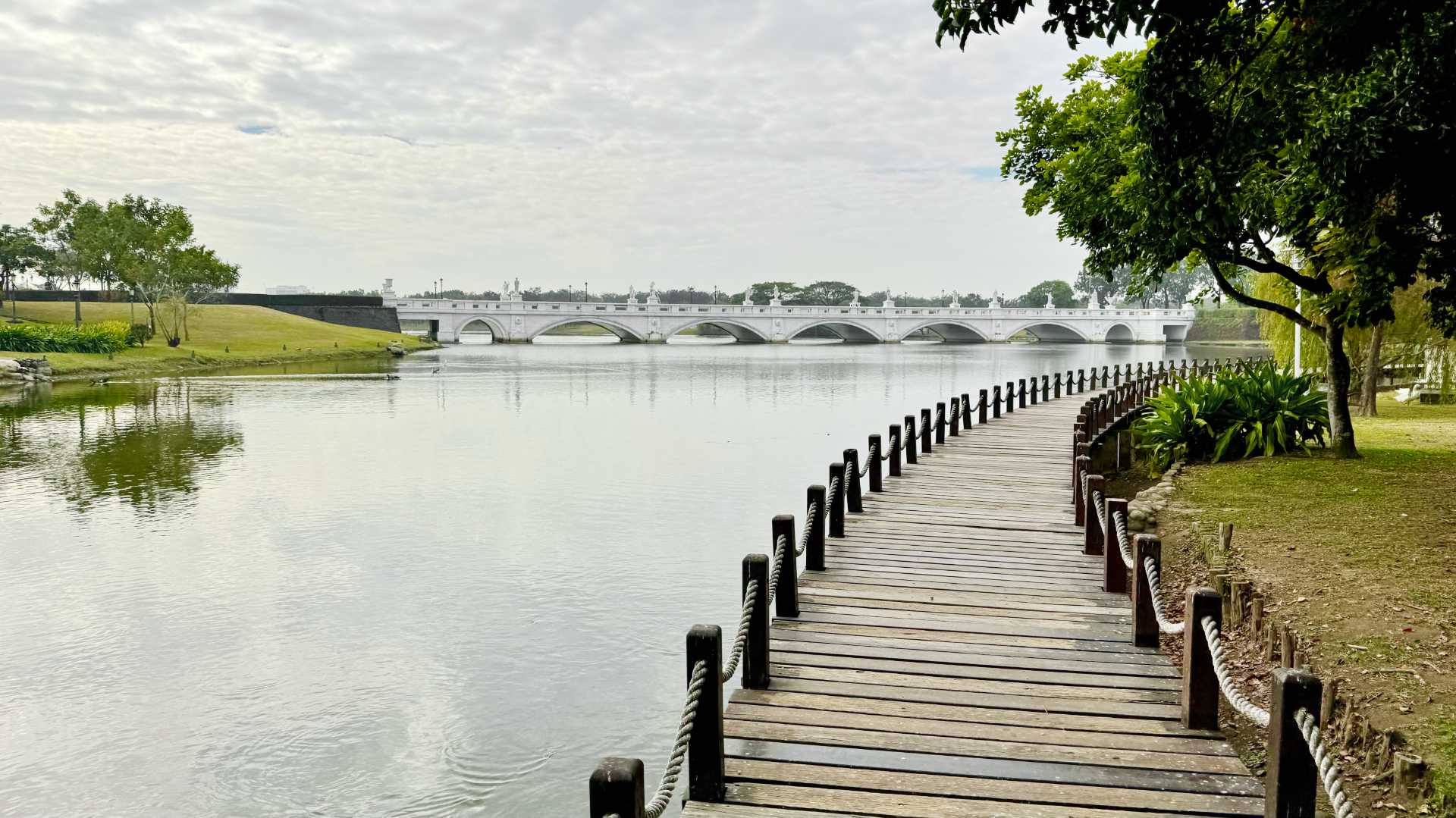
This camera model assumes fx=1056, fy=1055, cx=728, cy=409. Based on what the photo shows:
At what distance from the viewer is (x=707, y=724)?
544 cm

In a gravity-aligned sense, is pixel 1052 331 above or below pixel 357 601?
above

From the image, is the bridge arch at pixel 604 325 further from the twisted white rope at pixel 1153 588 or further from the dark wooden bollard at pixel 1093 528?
the twisted white rope at pixel 1153 588

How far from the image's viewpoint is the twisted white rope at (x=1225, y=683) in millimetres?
5184

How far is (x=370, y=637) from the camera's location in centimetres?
1111

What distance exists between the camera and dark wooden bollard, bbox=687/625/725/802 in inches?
208

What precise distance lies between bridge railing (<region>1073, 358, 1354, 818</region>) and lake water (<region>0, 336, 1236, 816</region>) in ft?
12.7

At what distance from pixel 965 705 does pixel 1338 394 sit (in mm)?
12286

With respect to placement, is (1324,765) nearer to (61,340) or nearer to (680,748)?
(680,748)

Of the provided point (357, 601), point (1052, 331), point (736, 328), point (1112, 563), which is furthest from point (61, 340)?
point (1052, 331)

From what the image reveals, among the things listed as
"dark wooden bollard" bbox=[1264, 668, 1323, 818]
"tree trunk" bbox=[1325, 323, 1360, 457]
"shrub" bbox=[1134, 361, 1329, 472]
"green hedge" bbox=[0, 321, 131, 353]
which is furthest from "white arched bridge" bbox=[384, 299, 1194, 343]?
"dark wooden bollard" bbox=[1264, 668, 1323, 818]

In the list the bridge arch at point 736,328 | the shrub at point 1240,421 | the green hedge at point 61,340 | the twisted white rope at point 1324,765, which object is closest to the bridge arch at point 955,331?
the bridge arch at point 736,328

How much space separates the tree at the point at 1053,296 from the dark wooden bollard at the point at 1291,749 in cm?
16611

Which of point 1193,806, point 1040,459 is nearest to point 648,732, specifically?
point 1193,806

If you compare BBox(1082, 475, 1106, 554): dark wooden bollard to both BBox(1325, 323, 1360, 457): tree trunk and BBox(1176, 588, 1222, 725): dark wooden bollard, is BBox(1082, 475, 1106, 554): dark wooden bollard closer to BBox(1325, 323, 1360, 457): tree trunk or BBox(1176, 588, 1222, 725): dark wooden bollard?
BBox(1176, 588, 1222, 725): dark wooden bollard
